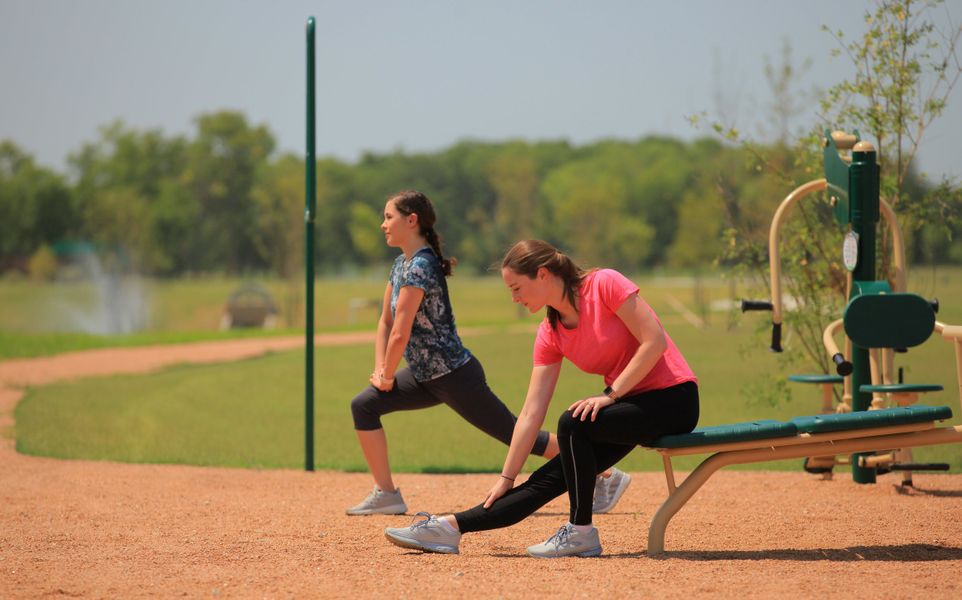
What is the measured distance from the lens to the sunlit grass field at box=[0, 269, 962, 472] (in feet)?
32.3

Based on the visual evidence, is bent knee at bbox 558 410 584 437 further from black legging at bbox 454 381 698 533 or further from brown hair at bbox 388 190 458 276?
brown hair at bbox 388 190 458 276

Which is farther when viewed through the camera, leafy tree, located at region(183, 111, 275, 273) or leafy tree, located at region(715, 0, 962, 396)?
leafy tree, located at region(183, 111, 275, 273)

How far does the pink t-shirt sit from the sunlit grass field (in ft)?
13.3

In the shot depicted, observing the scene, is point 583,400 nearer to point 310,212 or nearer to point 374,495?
point 374,495

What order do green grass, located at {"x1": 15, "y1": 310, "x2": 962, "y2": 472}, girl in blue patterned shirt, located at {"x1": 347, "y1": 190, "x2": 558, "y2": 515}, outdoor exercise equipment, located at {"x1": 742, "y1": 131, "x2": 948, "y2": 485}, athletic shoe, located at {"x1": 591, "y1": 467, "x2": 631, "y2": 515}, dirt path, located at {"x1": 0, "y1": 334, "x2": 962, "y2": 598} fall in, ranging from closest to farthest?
dirt path, located at {"x1": 0, "y1": 334, "x2": 962, "y2": 598}, girl in blue patterned shirt, located at {"x1": 347, "y1": 190, "x2": 558, "y2": 515}, athletic shoe, located at {"x1": 591, "y1": 467, "x2": 631, "y2": 515}, outdoor exercise equipment, located at {"x1": 742, "y1": 131, "x2": 948, "y2": 485}, green grass, located at {"x1": 15, "y1": 310, "x2": 962, "y2": 472}

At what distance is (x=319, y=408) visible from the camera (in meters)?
13.8

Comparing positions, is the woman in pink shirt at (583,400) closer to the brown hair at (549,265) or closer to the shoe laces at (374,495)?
the brown hair at (549,265)

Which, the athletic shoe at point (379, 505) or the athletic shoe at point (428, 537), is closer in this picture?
the athletic shoe at point (428, 537)

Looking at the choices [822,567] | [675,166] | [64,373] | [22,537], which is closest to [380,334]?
[22,537]

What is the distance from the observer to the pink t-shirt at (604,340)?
16.3 feet

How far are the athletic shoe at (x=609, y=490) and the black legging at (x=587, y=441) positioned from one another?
1.25m

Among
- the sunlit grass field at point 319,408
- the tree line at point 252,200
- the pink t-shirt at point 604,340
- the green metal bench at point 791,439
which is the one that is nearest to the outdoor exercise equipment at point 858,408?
the green metal bench at point 791,439

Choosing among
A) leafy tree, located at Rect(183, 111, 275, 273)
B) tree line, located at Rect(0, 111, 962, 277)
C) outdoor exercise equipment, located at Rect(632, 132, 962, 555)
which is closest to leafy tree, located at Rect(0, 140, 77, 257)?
tree line, located at Rect(0, 111, 962, 277)

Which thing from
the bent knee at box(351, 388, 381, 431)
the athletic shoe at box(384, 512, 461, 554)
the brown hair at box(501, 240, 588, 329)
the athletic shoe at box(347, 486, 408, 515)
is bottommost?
the athletic shoe at box(347, 486, 408, 515)
